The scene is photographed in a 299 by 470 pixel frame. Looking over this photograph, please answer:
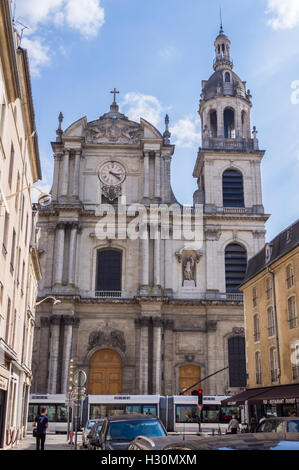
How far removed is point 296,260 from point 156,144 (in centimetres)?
1899

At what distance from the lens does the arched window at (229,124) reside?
44094mm

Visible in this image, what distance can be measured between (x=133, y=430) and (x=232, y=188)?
3236 cm

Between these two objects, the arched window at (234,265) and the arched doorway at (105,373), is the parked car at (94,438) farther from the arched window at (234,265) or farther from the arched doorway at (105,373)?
the arched window at (234,265)

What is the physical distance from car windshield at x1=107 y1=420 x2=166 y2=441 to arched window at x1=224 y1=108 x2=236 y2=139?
36279mm

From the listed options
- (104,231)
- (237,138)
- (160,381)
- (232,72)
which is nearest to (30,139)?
(104,231)

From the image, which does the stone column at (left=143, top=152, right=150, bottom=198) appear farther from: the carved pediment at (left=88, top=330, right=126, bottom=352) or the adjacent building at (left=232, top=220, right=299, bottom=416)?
the adjacent building at (left=232, top=220, right=299, bottom=416)

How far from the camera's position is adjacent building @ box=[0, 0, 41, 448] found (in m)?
15.1

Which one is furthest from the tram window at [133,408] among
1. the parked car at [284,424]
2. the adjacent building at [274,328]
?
the parked car at [284,424]

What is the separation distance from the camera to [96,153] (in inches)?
1610

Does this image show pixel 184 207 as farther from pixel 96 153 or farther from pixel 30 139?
pixel 30 139

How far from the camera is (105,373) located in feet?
118

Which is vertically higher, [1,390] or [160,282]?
[160,282]

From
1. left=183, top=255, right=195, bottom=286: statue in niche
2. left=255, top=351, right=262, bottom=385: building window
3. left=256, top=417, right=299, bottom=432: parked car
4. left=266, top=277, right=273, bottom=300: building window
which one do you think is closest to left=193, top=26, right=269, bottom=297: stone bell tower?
left=183, top=255, right=195, bottom=286: statue in niche

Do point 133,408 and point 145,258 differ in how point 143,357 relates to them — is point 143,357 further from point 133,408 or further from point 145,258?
point 145,258
